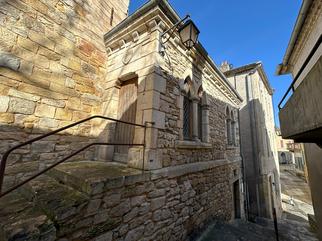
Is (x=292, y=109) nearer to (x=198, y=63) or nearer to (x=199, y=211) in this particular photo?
(x=198, y=63)

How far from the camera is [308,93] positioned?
2066 mm

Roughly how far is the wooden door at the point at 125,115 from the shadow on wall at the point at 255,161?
829 cm

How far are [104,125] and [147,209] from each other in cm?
232

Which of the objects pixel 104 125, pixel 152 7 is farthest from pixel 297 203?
pixel 152 7

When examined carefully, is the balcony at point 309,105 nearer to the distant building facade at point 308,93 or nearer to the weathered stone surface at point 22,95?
the distant building facade at point 308,93

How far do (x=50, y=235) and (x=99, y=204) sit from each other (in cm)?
60

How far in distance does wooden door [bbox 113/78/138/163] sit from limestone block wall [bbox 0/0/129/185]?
0.48 meters

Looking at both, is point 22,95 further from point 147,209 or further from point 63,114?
point 147,209

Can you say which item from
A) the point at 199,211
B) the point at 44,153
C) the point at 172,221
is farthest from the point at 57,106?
the point at 199,211

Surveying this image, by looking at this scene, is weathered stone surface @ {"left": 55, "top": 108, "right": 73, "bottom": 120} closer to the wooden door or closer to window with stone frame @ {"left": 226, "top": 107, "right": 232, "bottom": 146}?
the wooden door

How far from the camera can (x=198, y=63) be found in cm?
486

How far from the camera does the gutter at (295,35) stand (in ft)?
13.1

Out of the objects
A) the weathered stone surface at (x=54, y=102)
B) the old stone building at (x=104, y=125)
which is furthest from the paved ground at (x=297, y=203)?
the weathered stone surface at (x=54, y=102)

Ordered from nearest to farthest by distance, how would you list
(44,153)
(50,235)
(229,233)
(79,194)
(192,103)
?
(50,235)
(79,194)
(44,153)
(229,233)
(192,103)
